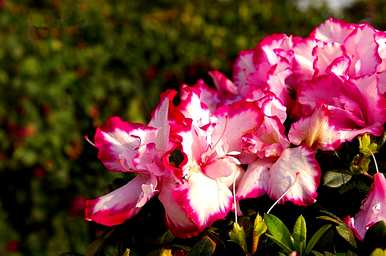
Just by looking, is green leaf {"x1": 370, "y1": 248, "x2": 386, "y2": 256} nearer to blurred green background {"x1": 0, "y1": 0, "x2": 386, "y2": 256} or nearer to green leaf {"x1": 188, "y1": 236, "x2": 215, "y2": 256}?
green leaf {"x1": 188, "y1": 236, "x2": 215, "y2": 256}

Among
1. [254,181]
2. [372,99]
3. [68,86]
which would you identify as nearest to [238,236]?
[254,181]

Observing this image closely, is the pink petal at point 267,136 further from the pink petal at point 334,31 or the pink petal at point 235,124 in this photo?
the pink petal at point 334,31

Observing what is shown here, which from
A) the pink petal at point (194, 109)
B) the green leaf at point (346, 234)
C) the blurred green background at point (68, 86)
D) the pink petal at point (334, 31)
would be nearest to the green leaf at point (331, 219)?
the green leaf at point (346, 234)

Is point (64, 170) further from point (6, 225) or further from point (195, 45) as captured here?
point (195, 45)

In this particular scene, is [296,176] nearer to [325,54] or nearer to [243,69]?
[325,54]

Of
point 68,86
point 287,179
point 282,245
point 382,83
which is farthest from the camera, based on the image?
point 68,86

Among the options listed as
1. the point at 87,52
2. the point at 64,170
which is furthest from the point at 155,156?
the point at 87,52
